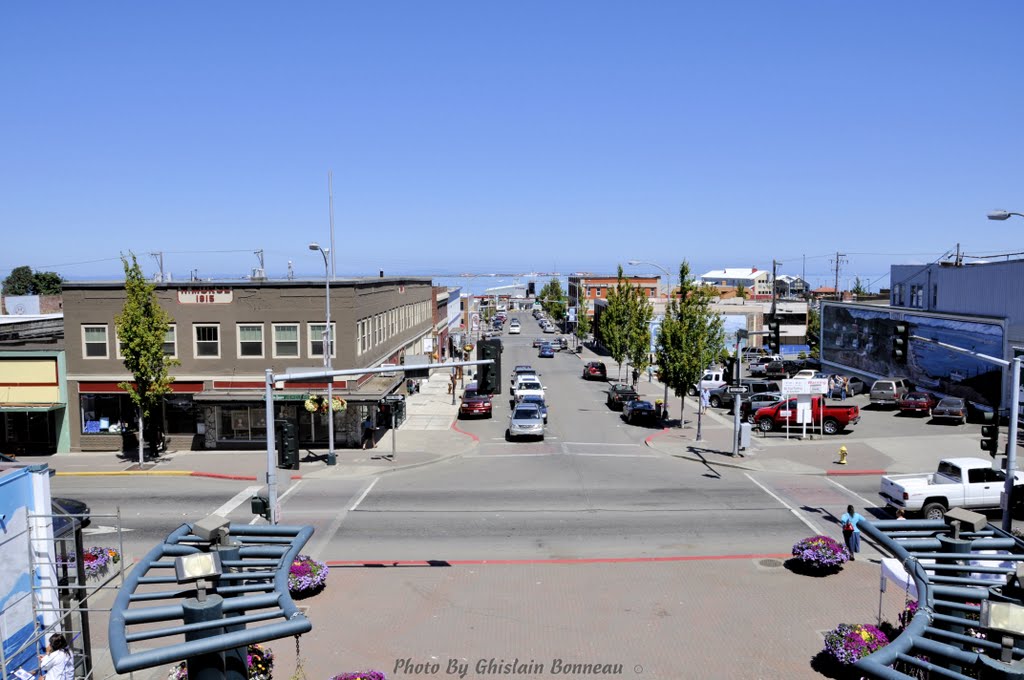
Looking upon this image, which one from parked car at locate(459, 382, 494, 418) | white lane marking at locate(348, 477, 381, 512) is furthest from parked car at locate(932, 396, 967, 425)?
white lane marking at locate(348, 477, 381, 512)

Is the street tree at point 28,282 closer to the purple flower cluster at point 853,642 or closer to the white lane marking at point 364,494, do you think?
the white lane marking at point 364,494

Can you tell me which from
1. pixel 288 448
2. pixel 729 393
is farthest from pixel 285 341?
pixel 729 393

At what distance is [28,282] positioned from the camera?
340ft

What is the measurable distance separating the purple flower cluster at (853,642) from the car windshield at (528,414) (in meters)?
22.8

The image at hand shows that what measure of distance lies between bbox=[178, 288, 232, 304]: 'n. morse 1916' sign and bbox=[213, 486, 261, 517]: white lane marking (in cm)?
981

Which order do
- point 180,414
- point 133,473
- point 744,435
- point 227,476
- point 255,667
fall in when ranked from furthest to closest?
point 180,414 < point 744,435 < point 133,473 < point 227,476 < point 255,667

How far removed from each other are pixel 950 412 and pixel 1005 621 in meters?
37.6

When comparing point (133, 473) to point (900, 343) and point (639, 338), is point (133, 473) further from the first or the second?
point (639, 338)

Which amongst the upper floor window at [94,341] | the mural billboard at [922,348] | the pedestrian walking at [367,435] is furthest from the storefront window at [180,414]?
the mural billboard at [922,348]

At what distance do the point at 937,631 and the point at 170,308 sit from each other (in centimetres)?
3296

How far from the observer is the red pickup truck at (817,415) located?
36625 mm

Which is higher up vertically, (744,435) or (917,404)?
(744,435)

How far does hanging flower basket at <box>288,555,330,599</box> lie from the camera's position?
17.0 metres

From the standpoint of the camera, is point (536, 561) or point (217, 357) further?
point (217, 357)
